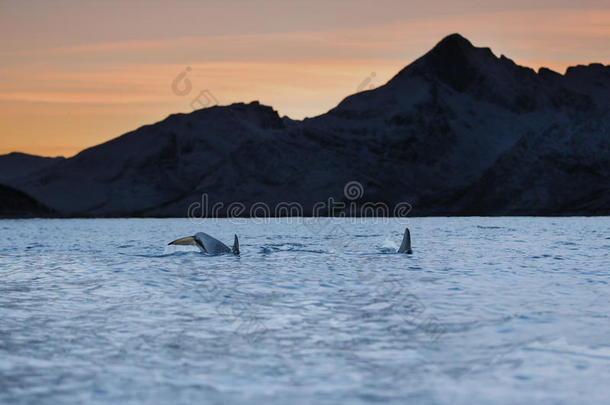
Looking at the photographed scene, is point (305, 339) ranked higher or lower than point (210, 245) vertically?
lower

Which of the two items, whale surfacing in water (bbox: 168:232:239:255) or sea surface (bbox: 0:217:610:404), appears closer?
sea surface (bbox: 0:217:610:404)

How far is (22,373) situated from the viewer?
1172cm

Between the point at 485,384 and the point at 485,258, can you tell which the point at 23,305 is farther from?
the point at 485,258

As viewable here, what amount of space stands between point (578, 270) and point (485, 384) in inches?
910

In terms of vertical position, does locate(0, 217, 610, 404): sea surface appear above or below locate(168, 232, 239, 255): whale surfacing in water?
below

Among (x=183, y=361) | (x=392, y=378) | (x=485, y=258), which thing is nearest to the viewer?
(x=392, y=378)

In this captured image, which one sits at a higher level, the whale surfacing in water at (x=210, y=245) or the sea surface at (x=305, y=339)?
the whale surfacing in water at (x=210, y=245)

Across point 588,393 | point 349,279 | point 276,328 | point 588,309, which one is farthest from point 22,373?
point 349,279

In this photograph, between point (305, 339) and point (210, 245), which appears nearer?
point (305, 339)

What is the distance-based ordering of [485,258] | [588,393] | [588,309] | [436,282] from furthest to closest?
[485,258], [436,282], [588,309], [588,393]

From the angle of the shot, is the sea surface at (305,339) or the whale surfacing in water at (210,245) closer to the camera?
the sea surface at (305,339)

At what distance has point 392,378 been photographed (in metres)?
11.4

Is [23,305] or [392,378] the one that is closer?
[392,378]

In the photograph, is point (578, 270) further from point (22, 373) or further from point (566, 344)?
point (22, 373)
